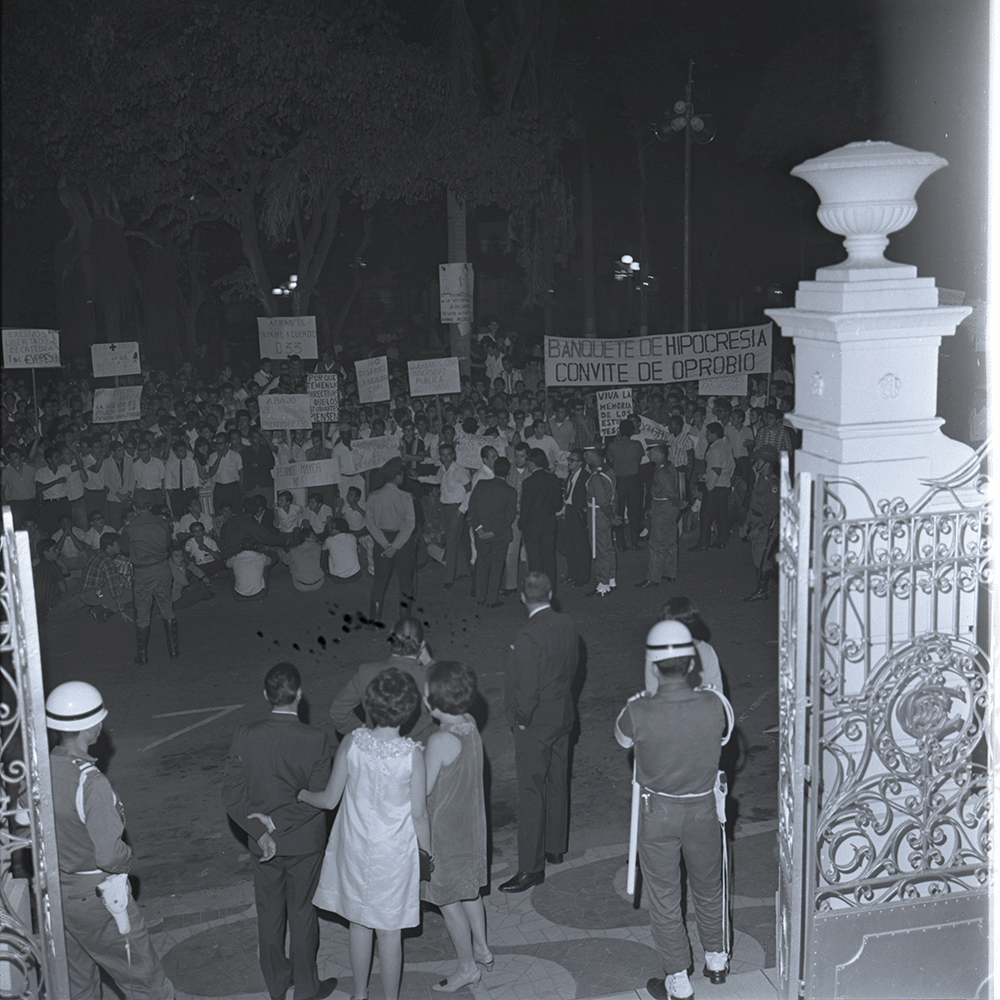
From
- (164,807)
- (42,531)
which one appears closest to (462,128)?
(42,531)

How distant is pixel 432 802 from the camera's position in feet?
21.4

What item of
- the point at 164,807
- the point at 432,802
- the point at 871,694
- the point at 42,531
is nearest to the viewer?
the point at 871,694

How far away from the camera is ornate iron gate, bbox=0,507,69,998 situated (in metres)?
5.11

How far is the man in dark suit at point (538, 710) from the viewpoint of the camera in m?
7.74

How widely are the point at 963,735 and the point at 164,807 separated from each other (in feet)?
19.4

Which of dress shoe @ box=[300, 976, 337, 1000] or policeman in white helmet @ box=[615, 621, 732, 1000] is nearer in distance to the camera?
policeman in white helmet @ box=[615, 621, 732, 1000]

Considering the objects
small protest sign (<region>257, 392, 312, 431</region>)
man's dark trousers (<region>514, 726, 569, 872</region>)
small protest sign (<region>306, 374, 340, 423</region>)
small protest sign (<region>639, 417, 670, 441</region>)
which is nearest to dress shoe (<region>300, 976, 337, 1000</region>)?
man's dark trousers (<region>514, 726, 569, 872</region>)

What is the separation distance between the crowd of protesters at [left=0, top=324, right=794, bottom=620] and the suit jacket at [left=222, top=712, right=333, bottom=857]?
645cm

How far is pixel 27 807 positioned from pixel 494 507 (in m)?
8.80

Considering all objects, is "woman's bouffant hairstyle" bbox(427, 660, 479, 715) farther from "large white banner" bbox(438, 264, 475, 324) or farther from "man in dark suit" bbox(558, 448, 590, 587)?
"large white banner" bbox(438, 264, 475, 324)

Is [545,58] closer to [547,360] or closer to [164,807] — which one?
[547,360]

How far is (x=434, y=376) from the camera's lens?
17.6m

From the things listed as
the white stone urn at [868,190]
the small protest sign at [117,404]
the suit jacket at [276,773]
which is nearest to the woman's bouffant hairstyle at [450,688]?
the suit jacket at [276,773]

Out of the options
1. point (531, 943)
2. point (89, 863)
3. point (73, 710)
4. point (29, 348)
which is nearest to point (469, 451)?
point (29, 348)
